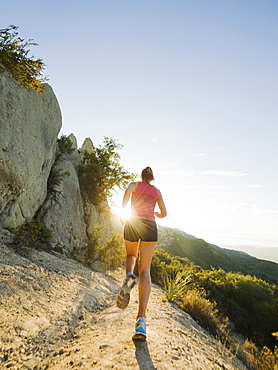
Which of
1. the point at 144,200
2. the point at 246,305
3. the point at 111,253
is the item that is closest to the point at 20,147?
the point at 144,200

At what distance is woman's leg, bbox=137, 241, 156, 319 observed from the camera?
3102 millimetres

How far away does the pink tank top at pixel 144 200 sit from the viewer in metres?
3.63

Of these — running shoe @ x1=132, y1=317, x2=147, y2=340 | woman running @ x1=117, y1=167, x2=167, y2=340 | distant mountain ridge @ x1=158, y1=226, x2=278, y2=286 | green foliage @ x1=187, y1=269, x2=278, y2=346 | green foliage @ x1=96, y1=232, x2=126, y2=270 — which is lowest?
distant mountain ridge @ x1=158, y1=226, x2=278, y2=286

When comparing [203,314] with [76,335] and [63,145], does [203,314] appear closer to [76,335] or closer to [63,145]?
[76,335]

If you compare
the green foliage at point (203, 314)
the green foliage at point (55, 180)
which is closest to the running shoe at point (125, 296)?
the green foliage at point (203, 314)

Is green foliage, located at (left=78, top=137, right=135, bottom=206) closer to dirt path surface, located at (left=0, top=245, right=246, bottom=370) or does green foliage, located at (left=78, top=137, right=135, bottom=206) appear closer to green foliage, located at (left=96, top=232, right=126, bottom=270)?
green foliage, located at (left=96, top=232, right=126, bottom=270)

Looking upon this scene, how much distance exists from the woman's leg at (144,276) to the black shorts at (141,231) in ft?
0.30

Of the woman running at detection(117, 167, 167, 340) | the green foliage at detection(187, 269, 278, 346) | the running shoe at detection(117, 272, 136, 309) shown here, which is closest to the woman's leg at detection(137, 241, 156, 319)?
the woman running at detection(117, 167, 167, 340)

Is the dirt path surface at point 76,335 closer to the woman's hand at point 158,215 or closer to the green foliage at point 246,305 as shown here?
the woman's hand at point 158,215

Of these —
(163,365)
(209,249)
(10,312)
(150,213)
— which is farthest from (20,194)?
(209,249)

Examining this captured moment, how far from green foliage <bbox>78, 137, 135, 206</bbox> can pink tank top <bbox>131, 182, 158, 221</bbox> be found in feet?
45.9

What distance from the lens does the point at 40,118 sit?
388 inches

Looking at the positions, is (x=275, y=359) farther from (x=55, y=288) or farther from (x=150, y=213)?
(x=55, y=288)

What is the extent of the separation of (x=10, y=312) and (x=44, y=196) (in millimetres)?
8673
